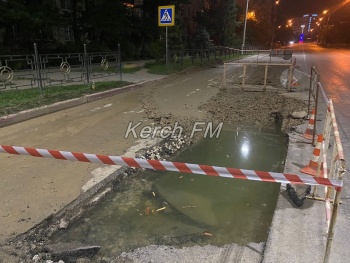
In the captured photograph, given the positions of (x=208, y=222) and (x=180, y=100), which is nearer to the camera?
(x=208, y=222)

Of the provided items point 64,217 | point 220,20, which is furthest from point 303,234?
point 220,20

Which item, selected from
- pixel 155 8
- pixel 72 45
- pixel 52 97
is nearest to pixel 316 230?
pixel 52 97

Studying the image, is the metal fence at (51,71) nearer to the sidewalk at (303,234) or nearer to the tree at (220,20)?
the sidewalk at (303,234)

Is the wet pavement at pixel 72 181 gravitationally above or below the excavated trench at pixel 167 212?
Answer: above

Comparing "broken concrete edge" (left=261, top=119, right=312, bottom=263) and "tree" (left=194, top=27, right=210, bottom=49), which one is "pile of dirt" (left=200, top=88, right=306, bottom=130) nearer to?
"broken concrete edge" (left=261, top=119, right=312, bottom=263)

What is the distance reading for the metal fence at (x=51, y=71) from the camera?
1041 cm

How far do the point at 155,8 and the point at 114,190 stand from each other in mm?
30125

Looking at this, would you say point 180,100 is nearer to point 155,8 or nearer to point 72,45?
point 72,45

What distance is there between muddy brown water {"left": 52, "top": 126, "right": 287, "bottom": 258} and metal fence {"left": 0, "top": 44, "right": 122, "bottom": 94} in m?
6.91

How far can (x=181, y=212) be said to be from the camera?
3.94 metres

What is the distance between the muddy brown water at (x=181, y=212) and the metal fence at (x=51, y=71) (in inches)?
272

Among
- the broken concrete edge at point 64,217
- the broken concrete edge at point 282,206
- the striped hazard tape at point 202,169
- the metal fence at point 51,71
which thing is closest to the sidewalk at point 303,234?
the broken concrete edge at point 282,206

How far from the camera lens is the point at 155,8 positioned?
3116 cm

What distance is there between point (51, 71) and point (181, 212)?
1099 cm
